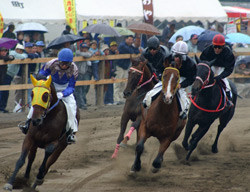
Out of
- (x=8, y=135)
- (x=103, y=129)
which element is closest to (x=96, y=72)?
(x=103, y=129)

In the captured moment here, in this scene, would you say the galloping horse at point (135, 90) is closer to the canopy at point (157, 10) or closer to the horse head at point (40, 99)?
the horse head at point (40, 99)

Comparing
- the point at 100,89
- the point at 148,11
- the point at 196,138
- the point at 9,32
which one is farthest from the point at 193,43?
the point at 196,138

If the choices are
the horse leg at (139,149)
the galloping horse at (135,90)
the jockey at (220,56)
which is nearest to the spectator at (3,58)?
the galloping horse at (135,90)

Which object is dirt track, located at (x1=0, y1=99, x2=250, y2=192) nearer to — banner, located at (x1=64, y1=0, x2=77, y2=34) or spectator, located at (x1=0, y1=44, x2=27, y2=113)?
spectator, located at (x1=0, y1=44, x2=27, y2=113)

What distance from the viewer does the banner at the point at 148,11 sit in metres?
19.0

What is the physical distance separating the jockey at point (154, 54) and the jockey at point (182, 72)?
72cm

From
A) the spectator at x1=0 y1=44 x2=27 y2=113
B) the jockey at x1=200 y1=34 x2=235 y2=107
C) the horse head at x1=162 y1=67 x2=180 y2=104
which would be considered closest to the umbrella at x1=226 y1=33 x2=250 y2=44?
the spectator at x1=0 y1=44 x2=27 y2=113

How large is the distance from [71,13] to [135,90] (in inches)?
297

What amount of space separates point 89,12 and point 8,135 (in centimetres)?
696

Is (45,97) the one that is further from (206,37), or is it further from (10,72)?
(206,37)

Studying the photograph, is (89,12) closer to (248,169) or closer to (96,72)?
(96,72)

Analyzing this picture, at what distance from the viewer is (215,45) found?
10.4 metres

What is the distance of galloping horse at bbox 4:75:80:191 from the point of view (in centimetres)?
697

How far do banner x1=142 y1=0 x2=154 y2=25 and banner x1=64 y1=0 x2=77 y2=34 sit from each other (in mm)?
3073
